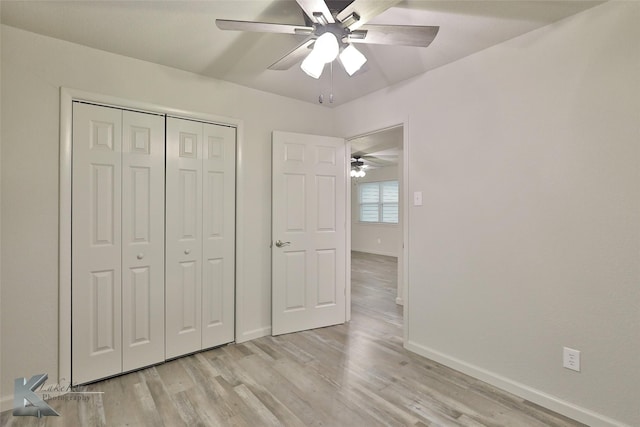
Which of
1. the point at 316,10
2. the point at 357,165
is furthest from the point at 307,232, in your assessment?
the point at 357,165

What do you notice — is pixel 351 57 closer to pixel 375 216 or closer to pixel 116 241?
pixel 116 241

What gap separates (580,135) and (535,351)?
1.39 meters

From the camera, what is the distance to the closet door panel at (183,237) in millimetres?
2502

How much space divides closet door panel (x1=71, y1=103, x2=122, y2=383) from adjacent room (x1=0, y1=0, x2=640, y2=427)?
0.01 metres

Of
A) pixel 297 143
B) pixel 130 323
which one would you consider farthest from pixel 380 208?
pixel 130 323

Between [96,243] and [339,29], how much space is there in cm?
219

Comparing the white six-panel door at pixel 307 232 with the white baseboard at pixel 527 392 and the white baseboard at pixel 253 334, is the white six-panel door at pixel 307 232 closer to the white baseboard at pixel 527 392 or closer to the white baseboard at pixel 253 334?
the white baseboard at pixel 253 334

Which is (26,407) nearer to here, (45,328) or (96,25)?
(45,328)

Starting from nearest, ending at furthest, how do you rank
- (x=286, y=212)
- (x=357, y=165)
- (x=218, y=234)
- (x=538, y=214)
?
(x=538, y=214), (x=218, y=234), (x=286, y=212), (x=357, y=165)

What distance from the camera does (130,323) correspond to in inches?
91.9

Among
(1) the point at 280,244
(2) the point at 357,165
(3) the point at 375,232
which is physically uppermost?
(2) the point at 357,165

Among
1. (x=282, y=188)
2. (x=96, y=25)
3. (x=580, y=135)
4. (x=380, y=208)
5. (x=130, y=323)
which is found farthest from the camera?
(x=380, y=208)

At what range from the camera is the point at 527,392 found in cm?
198

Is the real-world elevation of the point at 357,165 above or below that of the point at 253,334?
above
